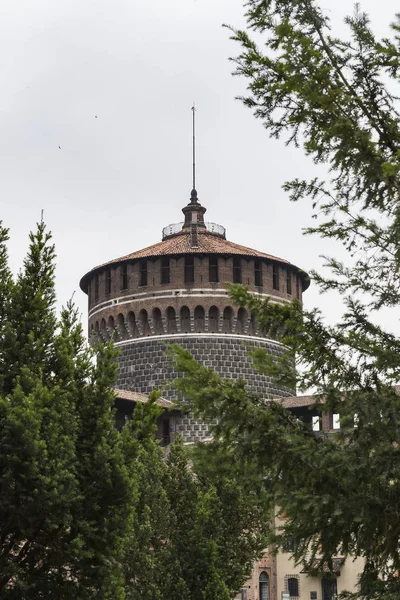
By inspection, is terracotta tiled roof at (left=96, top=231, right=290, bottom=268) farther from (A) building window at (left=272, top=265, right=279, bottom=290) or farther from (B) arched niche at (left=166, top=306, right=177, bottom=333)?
(B) arched niche at (left=166, top=306, right=177, bottom=333)

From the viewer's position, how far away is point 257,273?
52406 mm

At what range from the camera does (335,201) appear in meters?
12.0

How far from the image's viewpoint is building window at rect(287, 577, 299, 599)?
49.2 meters

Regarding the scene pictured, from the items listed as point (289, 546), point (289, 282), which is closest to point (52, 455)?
point (289, 546)

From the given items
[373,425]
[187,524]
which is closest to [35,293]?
[373,425]

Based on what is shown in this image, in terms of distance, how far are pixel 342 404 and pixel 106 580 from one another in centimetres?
675

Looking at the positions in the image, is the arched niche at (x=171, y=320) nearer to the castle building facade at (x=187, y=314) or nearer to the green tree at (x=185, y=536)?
the castle building facade at (x=187, y=314)

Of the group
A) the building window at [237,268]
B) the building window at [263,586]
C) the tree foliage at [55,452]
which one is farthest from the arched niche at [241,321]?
the tree foliage at [55,452]

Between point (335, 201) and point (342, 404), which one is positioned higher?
point (335, 201)

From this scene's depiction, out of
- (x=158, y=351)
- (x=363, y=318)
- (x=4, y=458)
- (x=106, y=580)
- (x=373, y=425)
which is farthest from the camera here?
(x=158, y=351)

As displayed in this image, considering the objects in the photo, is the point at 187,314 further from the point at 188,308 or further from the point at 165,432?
the point at 165,432

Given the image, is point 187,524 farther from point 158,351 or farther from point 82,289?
point 82,289

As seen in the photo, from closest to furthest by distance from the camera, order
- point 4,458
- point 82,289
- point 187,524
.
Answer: point 4,458 < point 187,524 < point 82,289

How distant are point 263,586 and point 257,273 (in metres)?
14.8
